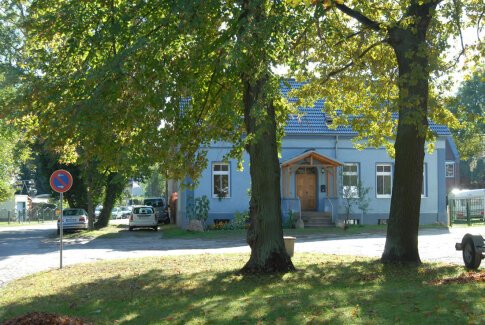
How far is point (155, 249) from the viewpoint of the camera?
2372 centimetres

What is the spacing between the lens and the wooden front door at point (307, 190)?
34.0 meters

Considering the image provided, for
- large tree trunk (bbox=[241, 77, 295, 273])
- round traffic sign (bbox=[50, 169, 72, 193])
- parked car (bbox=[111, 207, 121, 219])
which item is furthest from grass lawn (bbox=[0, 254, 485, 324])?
parked car (bbox=[111, 207, 121, 219])

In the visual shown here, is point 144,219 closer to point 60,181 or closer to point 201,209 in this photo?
point 201,209

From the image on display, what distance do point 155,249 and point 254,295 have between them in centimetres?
1391

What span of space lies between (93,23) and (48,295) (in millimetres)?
5768

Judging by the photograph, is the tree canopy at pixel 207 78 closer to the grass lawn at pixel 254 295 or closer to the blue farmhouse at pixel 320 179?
the grass lawn at pixel 254 295

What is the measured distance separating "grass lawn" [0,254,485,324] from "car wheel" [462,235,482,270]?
1.16 ft

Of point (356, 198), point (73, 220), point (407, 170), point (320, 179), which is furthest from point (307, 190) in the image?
point (407, 170)

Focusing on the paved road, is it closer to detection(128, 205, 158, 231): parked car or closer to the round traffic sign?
the round traffic sign

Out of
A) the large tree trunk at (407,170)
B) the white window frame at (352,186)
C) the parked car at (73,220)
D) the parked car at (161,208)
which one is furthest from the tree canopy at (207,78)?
the parked car at (161,208)

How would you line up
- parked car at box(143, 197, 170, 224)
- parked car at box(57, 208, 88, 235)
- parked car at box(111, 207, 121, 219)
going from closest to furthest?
parked car at box(57, 208, 88, 235) < parked car at box(143, 197, 170, 224) < parked car at box(111, 207, 121, 219)

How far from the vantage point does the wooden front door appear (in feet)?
112

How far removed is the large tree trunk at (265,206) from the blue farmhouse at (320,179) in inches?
732

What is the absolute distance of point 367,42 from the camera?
16.3 meters
